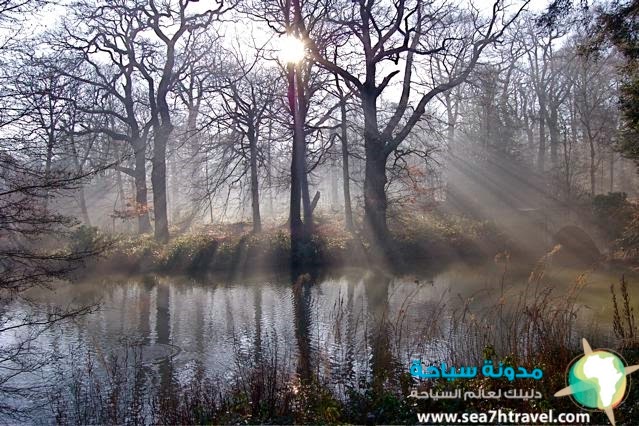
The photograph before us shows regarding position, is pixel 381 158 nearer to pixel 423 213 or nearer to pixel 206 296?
pixel 423 213

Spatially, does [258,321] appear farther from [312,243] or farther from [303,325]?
[312,243]

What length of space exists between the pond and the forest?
78mm

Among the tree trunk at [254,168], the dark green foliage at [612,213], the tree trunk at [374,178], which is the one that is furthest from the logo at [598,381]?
the tree trunk at [254,168]

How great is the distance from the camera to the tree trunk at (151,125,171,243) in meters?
26.3

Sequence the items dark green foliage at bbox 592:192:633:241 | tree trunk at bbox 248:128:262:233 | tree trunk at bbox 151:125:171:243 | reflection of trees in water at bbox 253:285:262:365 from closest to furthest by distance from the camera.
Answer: reflection of trees in water at bbox 253:285:262:365, dark green foliage at bbox 592:192:633:241, tree trunk at bbox 248:128:262:233, tree trunk at bbox 151:125:171:243

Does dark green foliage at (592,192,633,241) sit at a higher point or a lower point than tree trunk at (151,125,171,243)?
lower

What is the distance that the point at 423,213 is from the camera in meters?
27.9

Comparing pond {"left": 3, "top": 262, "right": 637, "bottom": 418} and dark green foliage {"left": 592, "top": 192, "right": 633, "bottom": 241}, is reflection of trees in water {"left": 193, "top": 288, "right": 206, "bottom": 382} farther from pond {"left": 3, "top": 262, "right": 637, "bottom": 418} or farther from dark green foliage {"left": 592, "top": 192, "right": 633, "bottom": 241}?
dark green foliage {"left": 592, "top": 192, "right": 633, "bottom": 241}

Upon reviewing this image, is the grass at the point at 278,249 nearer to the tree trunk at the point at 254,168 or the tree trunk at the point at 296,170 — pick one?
the tree trunk at the point at 296,170

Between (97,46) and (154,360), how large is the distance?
20.7 m

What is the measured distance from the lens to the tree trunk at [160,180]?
2631cm

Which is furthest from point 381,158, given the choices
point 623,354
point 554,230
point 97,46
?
point 623,354

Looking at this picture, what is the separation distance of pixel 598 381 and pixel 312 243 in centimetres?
1733

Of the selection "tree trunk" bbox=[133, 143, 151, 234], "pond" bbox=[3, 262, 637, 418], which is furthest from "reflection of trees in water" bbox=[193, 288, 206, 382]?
"tree trunk" bbox=[133, 143, 151, 234]
